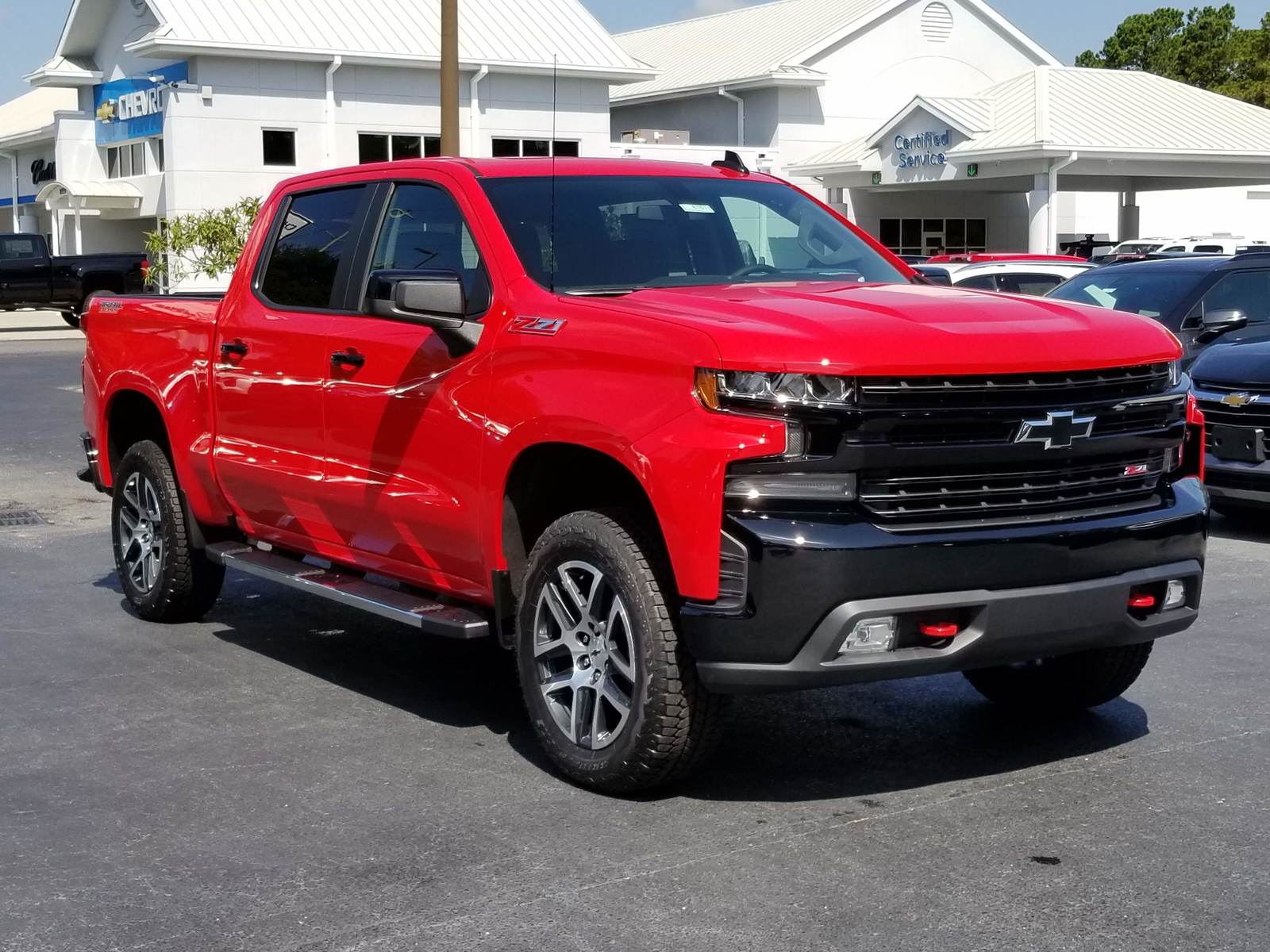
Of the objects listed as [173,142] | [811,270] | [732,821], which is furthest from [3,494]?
[173,142]

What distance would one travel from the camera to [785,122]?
48.8m

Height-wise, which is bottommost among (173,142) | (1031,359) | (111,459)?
(111,459)

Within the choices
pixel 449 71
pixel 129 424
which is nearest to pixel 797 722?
pixel 129 424

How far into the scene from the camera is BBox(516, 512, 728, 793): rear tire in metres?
5.01

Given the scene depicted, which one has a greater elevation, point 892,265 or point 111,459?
point 892,265

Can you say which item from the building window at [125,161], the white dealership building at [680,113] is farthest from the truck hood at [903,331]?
the building window at [125,161]

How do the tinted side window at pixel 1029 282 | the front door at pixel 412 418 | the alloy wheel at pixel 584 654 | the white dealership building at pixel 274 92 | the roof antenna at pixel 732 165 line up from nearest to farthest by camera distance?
the alloy wheel at pixel 584 654 → the front door at pixel 412 418 → the roof antenna at pixel 732 165 → the tinted side window at pixel 1029 282 → the white dealership building at pixel 274 92

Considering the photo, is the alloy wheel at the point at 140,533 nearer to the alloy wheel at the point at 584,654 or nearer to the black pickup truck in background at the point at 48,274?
the alloy wheel at the point at 584,654

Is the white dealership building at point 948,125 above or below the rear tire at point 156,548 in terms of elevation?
above

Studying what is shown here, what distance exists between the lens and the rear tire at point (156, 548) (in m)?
7.78

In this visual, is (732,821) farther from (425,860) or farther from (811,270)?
(811,270)

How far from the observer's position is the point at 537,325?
5512 mm

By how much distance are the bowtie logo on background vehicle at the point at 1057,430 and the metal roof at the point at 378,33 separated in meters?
35.9

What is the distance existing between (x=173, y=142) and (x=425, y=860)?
39.6 m
